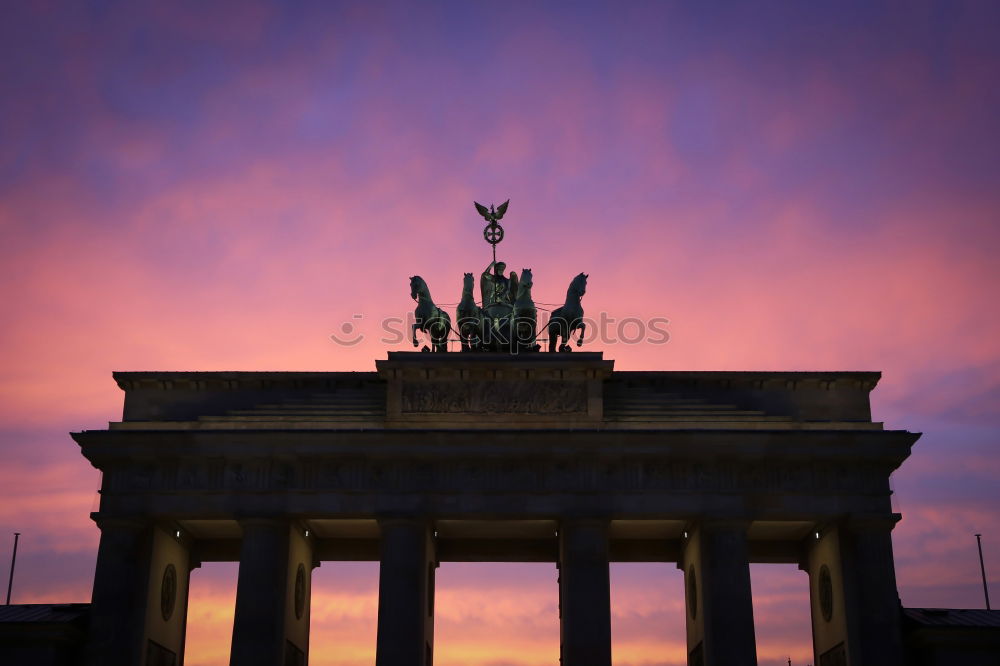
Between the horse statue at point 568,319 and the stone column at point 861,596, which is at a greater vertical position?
the horse statue at point 568,319

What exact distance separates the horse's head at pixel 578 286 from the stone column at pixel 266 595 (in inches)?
698

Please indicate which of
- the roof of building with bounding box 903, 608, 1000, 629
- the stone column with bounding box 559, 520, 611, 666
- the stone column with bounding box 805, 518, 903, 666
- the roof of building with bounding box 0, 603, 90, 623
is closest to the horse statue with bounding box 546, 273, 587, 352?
the stone column with bounding box 559, 520, 611, 666

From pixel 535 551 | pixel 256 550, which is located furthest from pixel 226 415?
pixel 535 551

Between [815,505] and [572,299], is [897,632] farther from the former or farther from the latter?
[572,299]

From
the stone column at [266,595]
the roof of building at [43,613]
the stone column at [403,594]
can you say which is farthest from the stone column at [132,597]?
the stone column at [403,594]

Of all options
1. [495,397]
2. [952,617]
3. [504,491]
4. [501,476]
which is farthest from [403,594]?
[952,617]

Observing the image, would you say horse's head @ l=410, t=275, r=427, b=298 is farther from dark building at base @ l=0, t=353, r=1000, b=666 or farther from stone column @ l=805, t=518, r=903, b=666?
stone column @ l=805, t=518, r=903, b=666

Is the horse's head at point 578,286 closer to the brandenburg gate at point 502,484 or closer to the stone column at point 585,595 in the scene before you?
the brandenburg gate at point 502,484

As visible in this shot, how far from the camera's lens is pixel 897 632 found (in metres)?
51.2

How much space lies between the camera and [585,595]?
2045 inches

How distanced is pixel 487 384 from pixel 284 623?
46.5 ft

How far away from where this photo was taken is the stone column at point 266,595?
51.2 m

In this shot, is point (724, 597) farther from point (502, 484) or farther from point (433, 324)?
point (433, 324)

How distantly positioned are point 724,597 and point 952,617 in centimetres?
1132
